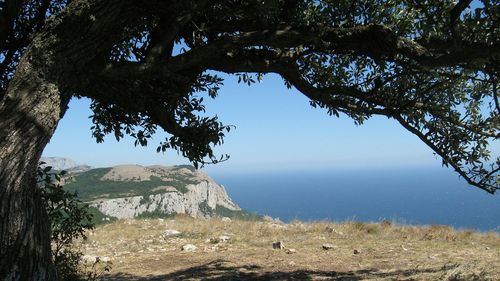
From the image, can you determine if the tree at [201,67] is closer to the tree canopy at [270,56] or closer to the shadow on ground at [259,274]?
the tree canopy at [270,56]

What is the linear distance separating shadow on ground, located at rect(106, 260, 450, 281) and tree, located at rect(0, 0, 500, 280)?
8.72 feet

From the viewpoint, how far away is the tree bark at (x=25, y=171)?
14.1 ft

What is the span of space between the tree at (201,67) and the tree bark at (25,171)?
0.01 metres

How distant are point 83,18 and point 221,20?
2.30m

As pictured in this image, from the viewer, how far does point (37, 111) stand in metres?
4.55

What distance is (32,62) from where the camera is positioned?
4.69 metres

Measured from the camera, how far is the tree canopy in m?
4.99

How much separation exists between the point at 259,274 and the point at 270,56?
16.0 ft

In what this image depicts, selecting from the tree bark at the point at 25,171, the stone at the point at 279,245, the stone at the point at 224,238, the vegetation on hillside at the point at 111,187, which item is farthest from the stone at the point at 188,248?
the vegetation on hillside at the point at 111,187

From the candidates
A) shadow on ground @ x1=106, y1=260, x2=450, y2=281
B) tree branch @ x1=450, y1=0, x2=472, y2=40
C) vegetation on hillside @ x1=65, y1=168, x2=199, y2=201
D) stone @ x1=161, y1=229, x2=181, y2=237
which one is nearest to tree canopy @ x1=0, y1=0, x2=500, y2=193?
tree branch @ x1=450, y1=0, x2=472, y2=40

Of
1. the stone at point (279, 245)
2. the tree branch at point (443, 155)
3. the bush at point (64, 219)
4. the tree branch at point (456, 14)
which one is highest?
the tree branch at point (456, 14)

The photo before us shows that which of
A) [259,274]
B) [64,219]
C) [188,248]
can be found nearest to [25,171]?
[64,219]

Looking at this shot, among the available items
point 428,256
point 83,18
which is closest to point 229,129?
point 83,18

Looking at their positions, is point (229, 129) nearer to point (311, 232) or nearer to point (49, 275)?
point (49, 275)
